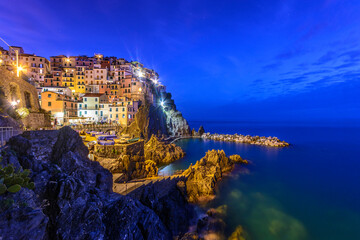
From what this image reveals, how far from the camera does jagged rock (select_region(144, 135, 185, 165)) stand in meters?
36.6

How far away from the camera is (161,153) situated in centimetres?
3803

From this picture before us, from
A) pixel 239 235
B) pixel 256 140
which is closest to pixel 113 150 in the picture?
pixel 239 235

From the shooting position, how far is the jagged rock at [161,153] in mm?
36562

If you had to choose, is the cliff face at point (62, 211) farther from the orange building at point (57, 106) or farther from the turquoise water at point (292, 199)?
the orange building at point (57, 106)

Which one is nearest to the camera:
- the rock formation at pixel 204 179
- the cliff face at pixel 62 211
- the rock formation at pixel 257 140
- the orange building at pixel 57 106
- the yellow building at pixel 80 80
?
the cliff face at pixel 62 211

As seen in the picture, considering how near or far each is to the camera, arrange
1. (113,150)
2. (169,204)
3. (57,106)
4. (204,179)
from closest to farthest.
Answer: (169,204) → (204,179) → (113,150) → (57,106)

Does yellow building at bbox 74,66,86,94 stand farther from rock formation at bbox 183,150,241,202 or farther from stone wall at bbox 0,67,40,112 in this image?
rock formation at bbox 183,150,241,202

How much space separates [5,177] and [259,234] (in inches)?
793

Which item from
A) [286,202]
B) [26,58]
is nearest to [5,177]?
[286,202]

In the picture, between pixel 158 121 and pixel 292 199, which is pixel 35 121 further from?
pixel 158 121

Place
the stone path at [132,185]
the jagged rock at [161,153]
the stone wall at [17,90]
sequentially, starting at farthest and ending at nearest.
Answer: the jagged rock at [161,153]
the stone wall at [17,90]
the stone path at [132,185]

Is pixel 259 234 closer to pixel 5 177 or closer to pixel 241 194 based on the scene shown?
pixel 241 194

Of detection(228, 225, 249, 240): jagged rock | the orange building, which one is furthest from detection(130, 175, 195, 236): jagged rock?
the orange building

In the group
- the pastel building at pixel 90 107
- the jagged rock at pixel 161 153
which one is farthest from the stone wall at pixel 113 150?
the pastel building at pixel 90 107
